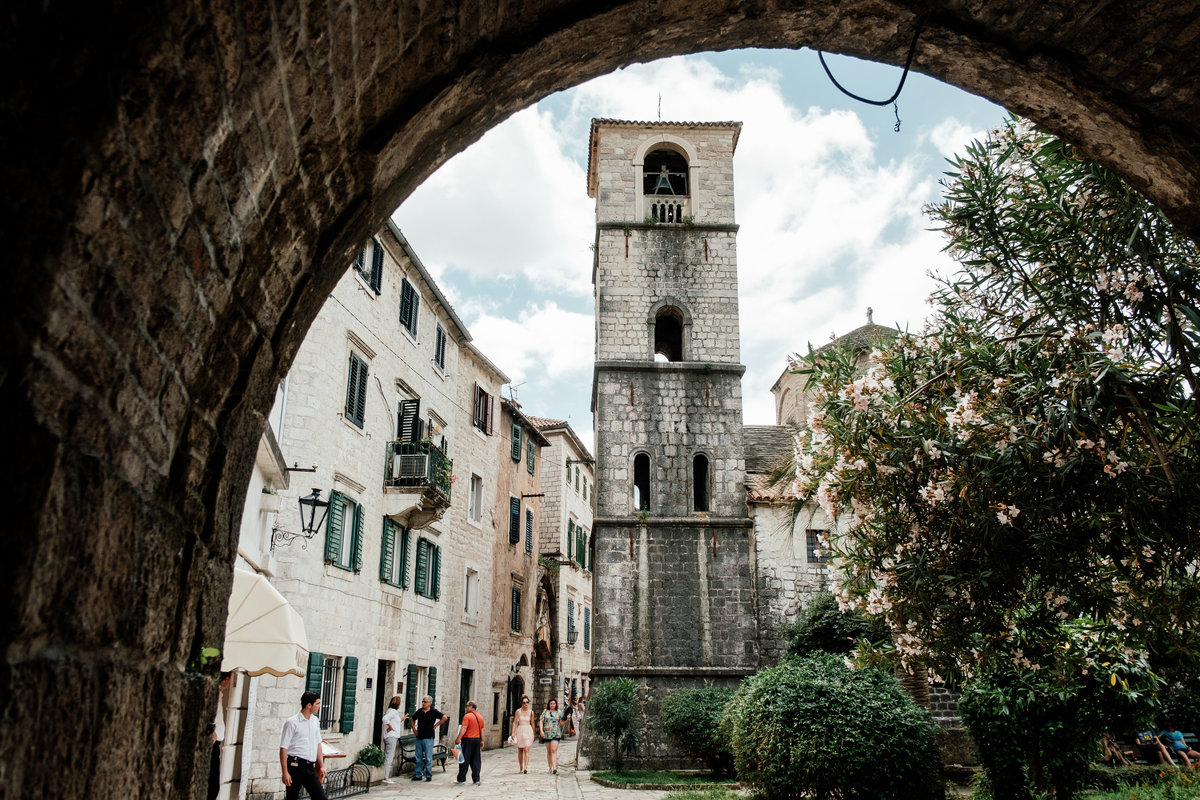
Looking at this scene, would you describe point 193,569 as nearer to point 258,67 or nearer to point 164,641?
point 164,641

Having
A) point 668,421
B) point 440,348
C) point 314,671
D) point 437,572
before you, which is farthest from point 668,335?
point 314,671

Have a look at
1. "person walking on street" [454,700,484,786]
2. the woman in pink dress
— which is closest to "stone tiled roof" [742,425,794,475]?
the woman in pink dress

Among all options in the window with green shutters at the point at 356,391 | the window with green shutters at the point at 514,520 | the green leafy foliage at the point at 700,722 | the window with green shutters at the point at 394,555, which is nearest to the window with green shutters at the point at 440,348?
the window with green shutters at the point at 356,391

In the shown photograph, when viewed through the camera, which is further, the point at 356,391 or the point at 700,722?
the point at 700,722

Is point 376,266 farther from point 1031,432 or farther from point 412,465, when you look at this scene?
point 1031,432

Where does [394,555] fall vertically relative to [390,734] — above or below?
above

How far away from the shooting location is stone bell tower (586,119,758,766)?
1989 centimetres

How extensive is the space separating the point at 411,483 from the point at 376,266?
463 centimetres

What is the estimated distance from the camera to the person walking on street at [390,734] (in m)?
16.8

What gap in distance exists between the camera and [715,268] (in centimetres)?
2284

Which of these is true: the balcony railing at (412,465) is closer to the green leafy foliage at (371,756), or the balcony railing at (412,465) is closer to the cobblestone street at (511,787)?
the green leafy foliage at (371,756)

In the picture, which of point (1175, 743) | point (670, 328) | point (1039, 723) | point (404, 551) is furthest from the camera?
point (670, 328)

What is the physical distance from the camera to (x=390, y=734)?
1692cm

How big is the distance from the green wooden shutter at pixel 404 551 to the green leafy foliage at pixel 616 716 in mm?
4895
